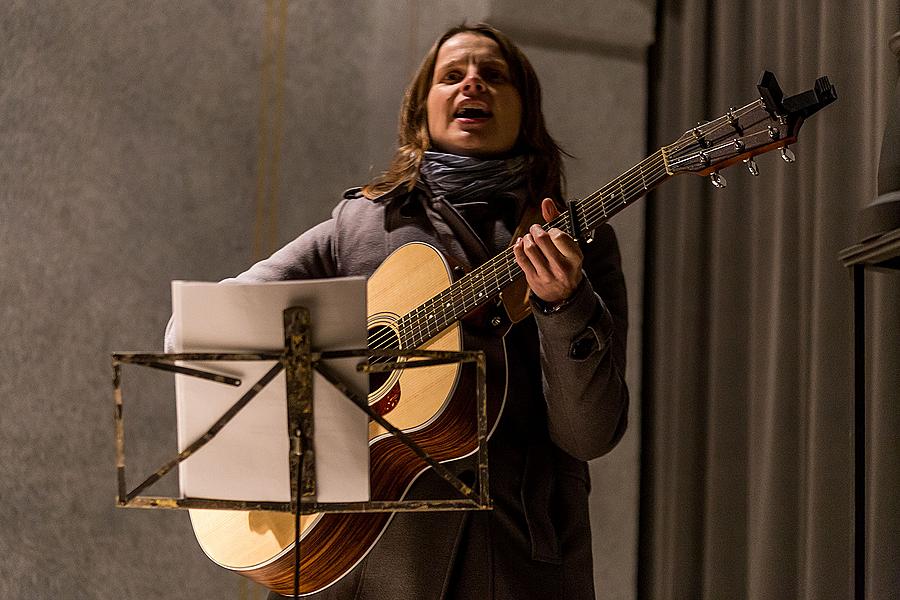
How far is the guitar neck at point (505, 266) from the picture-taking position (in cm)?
168

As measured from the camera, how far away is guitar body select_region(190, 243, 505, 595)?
1550 mm

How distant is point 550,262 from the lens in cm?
159

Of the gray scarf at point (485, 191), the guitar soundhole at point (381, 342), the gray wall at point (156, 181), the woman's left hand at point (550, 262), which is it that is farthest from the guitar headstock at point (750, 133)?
the gray wall at point (156, 181)

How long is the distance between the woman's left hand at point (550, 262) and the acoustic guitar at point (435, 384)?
3.2 inches

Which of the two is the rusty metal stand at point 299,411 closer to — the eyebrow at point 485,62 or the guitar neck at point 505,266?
the guitar neck at point 505,266

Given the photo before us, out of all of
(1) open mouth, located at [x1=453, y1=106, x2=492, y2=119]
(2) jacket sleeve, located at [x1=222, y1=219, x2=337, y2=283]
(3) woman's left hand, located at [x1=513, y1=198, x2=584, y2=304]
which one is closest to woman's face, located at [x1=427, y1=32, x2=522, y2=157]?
(1) open mouth, located at [x1=453, y1=106, x2=492, y2=119]

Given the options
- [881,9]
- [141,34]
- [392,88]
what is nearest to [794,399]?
[881,9]

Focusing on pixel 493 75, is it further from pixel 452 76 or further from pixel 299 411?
pixel 299 411

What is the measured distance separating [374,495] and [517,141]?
826 mm

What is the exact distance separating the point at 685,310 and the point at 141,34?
1.70 m

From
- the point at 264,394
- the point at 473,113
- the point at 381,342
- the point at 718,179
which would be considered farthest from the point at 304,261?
the point at 718,179

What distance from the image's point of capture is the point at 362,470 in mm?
1320

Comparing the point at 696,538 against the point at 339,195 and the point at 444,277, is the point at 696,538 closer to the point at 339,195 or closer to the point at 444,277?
the point at 444,277

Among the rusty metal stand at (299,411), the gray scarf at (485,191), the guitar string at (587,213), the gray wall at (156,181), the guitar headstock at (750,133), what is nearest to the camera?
the rusty metal stand at (299,411)
